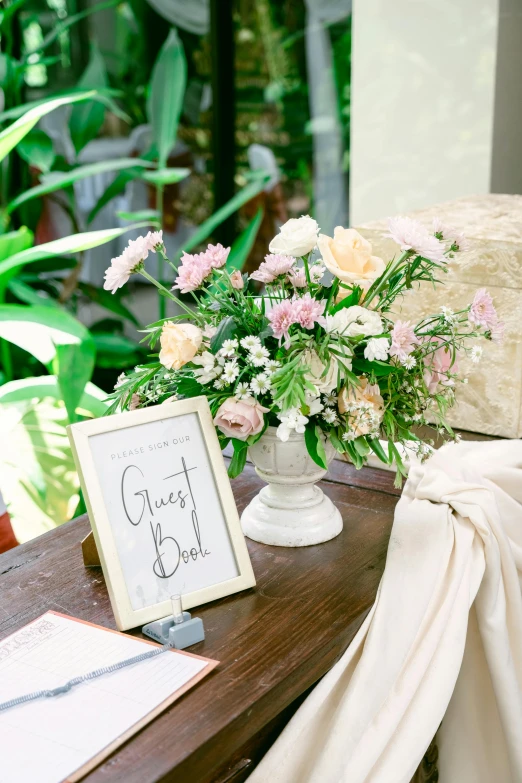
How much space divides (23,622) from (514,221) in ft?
3.89

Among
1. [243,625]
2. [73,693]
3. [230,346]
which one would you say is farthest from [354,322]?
[73,693]

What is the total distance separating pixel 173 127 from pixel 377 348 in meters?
2.58

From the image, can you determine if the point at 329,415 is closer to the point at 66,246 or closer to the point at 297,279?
the point at 297,279

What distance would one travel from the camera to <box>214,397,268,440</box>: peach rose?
3.64 feet

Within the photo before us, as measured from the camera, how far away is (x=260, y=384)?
1.10m

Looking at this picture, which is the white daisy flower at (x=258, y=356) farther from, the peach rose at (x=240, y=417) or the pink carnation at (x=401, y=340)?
the pink carnation at (x=401, y=340)

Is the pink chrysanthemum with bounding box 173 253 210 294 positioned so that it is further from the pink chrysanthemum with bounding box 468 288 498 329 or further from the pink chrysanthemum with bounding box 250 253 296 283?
the pink chrysanthemum with bounding box 468 288 498 329

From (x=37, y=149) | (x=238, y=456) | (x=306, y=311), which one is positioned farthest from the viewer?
(x=37, y=149)

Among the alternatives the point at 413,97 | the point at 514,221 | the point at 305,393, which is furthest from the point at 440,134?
the point at 305,393

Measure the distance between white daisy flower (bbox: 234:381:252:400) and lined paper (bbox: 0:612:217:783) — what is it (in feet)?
1.05

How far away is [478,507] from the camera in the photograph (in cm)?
125

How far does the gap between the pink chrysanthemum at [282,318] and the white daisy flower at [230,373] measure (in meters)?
0.07

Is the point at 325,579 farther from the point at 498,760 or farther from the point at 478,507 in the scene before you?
the point at 498,760

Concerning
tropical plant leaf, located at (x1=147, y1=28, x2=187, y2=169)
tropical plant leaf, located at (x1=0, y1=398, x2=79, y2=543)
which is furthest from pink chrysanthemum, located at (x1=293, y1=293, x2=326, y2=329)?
tropical plant leaf, located at (x1=147, y1=28, x2=187, y2=169)
